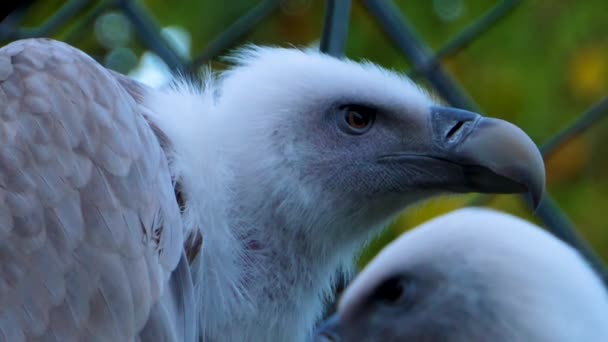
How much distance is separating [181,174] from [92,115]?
0.59 feet

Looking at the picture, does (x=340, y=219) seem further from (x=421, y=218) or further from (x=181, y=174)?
(x=421, y=218)

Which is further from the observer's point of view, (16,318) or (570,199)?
(570,199)

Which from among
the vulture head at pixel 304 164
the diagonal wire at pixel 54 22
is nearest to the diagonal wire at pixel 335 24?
the vulture head at pixel 304 164

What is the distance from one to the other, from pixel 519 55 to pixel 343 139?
1580 millimetres

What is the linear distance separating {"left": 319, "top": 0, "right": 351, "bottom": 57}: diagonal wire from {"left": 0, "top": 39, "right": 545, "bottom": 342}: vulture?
0.33 feet

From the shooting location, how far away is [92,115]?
229 cm

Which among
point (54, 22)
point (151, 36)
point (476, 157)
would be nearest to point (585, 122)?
point (476, 157)

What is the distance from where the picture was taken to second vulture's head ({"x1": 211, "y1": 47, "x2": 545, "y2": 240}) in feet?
7.89

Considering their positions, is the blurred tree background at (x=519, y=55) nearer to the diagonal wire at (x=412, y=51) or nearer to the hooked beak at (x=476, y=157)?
the diagonal wire at (x=412, y=51)

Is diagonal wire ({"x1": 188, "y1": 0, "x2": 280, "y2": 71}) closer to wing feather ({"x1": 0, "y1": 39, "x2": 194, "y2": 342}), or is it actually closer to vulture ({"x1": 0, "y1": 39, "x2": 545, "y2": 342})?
vulture ({"x1": 0, "y1": 39, "x2": 545, "y2": 342})

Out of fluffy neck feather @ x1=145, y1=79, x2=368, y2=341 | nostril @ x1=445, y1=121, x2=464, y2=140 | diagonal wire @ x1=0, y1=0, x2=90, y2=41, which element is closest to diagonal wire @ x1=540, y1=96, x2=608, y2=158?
nostril @ x1=445, y1=121, x2=464, y2=140

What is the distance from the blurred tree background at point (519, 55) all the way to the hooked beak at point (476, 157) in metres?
1.21

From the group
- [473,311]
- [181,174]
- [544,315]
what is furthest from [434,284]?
[181,174]

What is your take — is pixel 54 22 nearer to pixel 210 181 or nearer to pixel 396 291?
pixel 210 181
